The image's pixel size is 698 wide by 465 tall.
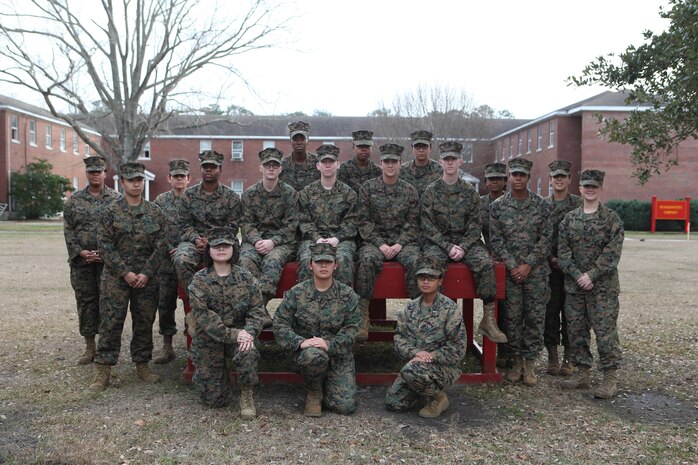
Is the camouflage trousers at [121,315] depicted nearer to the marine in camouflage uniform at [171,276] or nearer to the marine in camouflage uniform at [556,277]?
the marine in camouflage uniform at [171,276]

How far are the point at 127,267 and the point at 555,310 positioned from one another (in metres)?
4.55

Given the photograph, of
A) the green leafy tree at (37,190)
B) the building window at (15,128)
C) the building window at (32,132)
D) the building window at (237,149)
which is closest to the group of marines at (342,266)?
the green leafy tree at (37,190)

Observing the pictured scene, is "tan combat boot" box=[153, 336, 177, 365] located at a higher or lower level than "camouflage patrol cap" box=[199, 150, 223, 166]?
lower

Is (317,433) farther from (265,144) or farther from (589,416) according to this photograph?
(265,144)

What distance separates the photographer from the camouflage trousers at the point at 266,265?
6.33 m

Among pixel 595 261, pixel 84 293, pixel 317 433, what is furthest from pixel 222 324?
pixel 595 261

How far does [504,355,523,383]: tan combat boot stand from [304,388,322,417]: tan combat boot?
7.15 ft

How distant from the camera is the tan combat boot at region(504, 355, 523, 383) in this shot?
6.78m

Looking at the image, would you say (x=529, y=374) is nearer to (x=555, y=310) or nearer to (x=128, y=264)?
(x=555, y=310)

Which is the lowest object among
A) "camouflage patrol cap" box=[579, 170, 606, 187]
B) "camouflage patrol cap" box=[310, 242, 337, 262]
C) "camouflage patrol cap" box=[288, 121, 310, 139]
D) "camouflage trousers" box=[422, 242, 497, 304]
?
"camouflage trousers" box=[422, 242, 497, 304]

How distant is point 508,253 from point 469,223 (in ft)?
1.68

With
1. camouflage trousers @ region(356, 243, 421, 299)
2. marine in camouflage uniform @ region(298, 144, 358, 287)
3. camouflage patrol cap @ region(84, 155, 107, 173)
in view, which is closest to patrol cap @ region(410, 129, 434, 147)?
marine in camouflage uniform @ region(298, 144, 358, 287)

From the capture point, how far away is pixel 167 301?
24.7ft

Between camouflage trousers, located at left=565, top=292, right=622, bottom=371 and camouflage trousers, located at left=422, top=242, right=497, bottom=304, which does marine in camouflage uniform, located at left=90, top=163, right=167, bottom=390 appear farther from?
camouflage trousers, located at left=565, top=292, right=622, bottom=371
